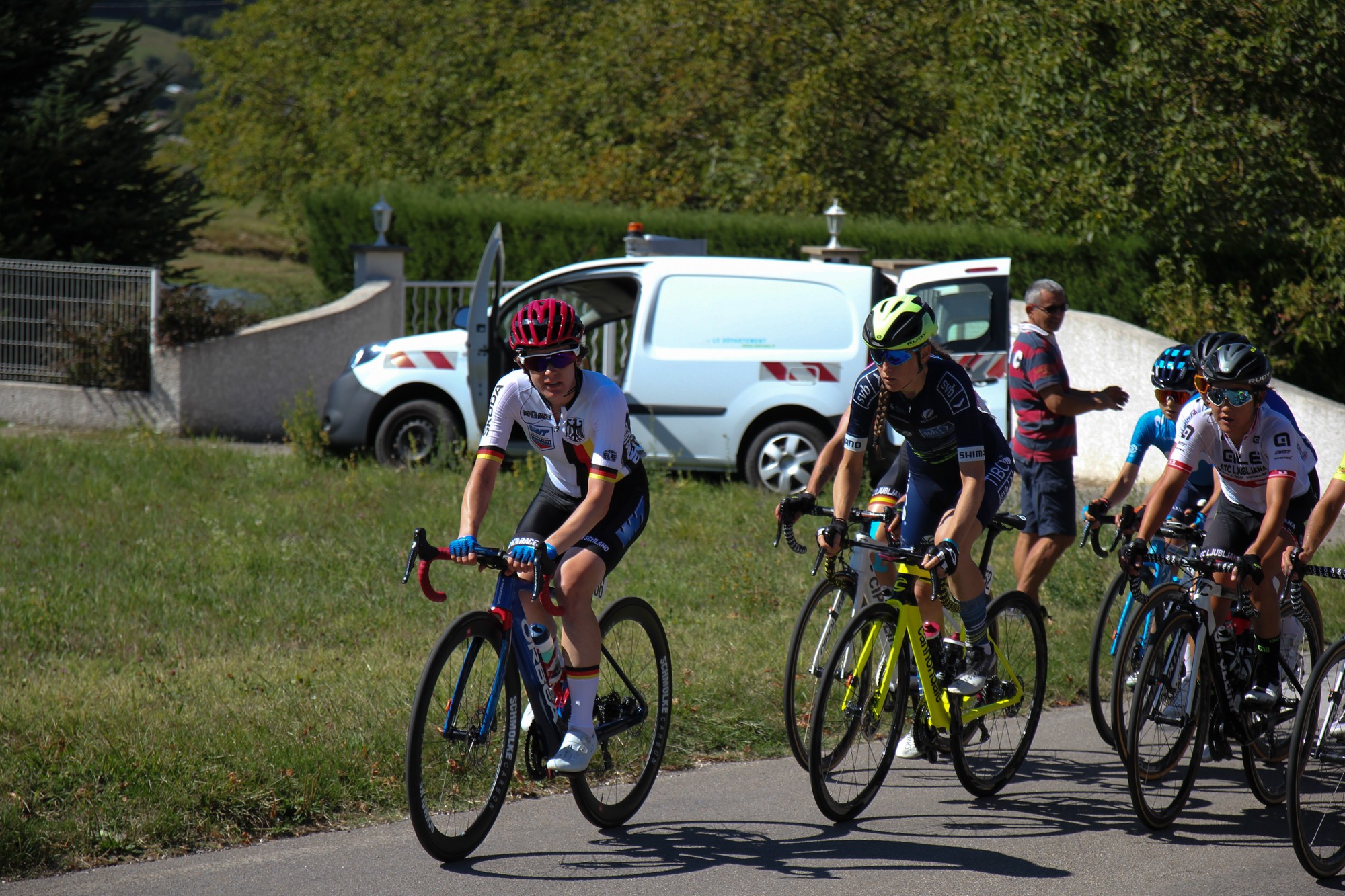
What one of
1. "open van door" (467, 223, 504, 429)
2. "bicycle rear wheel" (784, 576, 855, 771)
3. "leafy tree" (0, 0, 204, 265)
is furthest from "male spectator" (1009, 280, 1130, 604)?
"leafy tree" (0, 0, 204, 265)

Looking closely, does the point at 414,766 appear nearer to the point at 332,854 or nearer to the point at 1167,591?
the point at 332,854

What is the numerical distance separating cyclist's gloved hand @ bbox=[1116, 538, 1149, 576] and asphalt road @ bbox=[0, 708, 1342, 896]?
1015 millimetres

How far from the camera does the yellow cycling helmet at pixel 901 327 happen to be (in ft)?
17.1

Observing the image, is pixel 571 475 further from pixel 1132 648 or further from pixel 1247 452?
pixel 1247 452

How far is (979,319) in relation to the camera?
36.2ft

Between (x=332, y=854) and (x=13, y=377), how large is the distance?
1296 centimetres

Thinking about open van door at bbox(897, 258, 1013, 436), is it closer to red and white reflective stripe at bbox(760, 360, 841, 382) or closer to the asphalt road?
red and white reflective stripe at bbox(760, 360, 841, 382)

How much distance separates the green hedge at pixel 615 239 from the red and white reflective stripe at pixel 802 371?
235 inches

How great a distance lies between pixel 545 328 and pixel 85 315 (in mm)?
12445

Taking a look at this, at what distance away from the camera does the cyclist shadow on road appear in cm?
466

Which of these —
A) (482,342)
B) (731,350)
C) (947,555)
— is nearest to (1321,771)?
(947,555)

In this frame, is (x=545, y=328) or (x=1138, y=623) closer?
(x=545, y=328)

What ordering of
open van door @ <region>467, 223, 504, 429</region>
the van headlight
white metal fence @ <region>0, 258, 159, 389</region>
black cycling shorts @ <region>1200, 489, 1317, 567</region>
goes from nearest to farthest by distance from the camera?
black cycling shorts @ <region>1200, 489, 1317, 567</region>
open van door @ <region>467, 223, 504, 429</region>
the van headlight
white metal fence @ <region>0, 258, 159, 389</region>

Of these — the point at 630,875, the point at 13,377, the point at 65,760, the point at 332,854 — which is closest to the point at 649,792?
the point at 630,875
